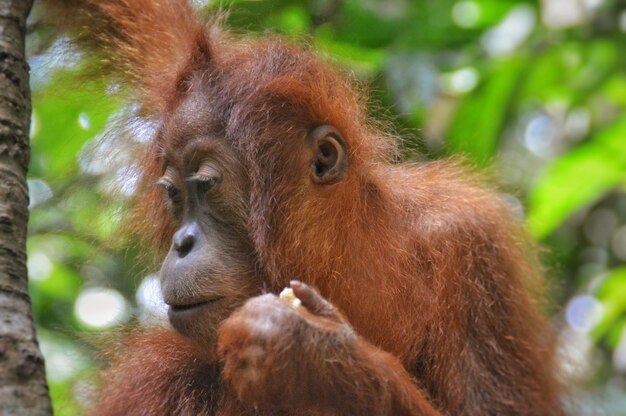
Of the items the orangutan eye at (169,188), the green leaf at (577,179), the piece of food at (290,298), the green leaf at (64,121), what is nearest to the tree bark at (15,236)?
the orangutan eye at (169,188)

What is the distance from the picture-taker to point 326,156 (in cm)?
391

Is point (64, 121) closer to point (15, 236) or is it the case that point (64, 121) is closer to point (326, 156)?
point (326, 156)

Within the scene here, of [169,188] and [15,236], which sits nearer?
[15,236]

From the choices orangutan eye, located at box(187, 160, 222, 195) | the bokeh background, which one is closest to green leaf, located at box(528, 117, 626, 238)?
the bokeh background

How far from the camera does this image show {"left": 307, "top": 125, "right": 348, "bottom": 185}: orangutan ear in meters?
3.88

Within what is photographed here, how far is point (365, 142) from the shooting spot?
13.5ft

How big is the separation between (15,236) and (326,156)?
1.46 m

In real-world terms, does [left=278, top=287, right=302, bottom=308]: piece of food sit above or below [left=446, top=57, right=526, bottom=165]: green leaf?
below

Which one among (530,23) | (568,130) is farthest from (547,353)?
(568,130)

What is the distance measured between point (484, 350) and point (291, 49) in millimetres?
1592

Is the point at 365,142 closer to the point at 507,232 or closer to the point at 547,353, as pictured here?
the point at 507,232

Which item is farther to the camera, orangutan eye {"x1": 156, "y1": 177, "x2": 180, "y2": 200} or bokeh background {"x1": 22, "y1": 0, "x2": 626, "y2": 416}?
bokeh background {"x1": 22, "y1": 0, "x2": 626, "y2": 416}

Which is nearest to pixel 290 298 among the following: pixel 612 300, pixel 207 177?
pixel 207 177

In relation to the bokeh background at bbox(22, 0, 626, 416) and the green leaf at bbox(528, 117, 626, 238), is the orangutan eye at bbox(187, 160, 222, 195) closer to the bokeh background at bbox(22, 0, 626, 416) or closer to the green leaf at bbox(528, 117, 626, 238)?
the bokeh background at bbox(22, 0, 626, 416)
